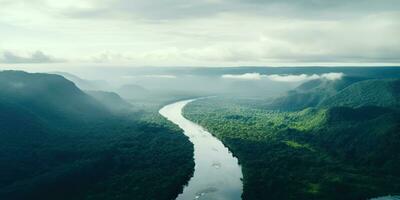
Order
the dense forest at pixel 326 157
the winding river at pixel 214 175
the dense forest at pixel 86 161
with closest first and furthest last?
1. the dense forest at pixel 86 161
2. the winding river at pixel 214 175
3. the dense forest at pixel 326 157

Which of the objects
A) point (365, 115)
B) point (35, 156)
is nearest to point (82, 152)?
point (35, 156)

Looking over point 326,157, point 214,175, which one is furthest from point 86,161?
point 326,157

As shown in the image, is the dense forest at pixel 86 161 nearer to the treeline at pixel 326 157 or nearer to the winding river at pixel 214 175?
the winding river at pixel 214 175

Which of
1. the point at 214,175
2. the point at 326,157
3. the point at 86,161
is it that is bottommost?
the point at 214,175

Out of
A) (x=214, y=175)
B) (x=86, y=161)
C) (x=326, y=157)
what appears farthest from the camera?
(x=326, y=157)

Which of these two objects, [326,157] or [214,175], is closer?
[214,175]

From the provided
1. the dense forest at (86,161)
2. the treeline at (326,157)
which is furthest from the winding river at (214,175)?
the dense forest at (86,161)

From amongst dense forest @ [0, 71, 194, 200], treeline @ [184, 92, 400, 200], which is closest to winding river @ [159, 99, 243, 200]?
treeline @ [184, 92, 400, 200]

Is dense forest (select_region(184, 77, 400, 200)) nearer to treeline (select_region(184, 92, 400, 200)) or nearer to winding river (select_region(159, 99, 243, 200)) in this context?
treeline (select_region(184, 92, 400, 200))

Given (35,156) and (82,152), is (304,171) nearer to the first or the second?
(82,152)

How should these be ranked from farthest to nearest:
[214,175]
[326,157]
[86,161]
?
[326,157] < [86,161] < [214,175]

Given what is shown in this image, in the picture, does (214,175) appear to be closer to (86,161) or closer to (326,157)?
(326,157)
